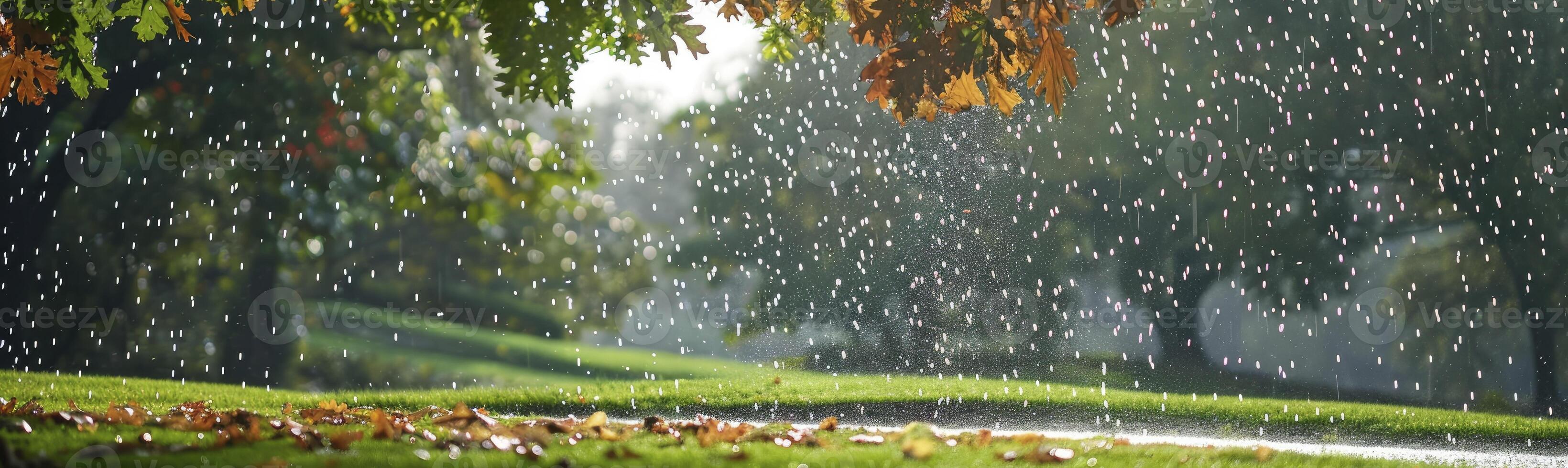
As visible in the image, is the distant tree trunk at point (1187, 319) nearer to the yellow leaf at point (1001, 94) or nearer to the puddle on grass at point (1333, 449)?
the puddle on grass at point (1333, 449)

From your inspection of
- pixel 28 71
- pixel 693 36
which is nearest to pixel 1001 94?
pixel 693 36

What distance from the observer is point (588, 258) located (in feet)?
→ 108

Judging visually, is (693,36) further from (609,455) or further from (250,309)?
(250,309)

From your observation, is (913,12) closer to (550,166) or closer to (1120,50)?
(550,166)

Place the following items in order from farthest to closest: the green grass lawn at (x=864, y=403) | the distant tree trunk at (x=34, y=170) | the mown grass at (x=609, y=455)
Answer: the distant tree trunk at (x=34, y=170)
the green grass lawn at (x=864, y=403)
the mown grass at (x=609, y=455)

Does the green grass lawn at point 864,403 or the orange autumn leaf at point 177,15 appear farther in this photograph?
the green grass lawn at point 864,403

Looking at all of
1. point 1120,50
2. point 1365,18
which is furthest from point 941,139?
point 1365,18

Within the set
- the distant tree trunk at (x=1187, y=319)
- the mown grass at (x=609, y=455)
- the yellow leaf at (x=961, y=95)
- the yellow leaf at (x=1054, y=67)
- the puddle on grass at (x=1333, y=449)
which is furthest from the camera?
the distant tree trunk at (x=1187, y=319)

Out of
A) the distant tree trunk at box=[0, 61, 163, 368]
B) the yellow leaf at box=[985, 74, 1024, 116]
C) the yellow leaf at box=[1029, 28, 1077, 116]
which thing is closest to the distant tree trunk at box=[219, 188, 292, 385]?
the distant tree trunk at box=[0, 61, 163, 368]

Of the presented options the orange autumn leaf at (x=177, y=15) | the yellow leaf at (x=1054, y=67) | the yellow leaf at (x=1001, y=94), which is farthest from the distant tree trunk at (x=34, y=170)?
the yellow leaf at (x=1054, y=67)

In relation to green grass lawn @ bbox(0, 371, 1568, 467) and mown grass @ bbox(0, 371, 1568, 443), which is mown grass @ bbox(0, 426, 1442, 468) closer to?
green grass lawn @ bbox(0, 371, 1568, 467)

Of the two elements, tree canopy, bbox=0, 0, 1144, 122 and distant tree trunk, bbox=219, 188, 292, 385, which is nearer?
tree canopy, bbox=0, 0, 1144, 122

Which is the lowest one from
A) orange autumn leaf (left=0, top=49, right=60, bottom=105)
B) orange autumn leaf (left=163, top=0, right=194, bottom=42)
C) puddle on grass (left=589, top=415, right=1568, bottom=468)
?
puddle on grass (left=589, top=415, right=1568, bottom=468)

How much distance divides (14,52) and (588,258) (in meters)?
27.8
